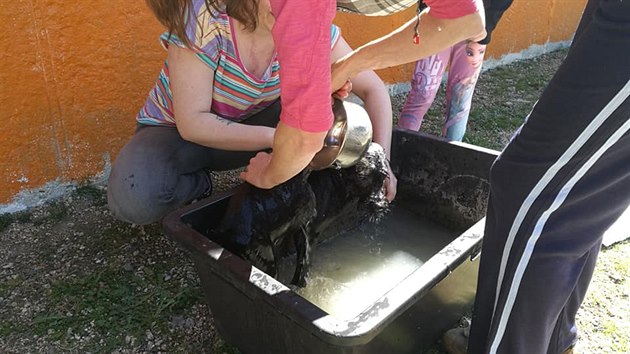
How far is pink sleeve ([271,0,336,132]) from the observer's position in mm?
971

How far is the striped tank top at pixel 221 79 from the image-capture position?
5.35 feet

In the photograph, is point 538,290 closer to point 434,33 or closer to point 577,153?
point 577,153

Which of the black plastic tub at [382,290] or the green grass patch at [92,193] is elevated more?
the black plastic tub at [382,290]

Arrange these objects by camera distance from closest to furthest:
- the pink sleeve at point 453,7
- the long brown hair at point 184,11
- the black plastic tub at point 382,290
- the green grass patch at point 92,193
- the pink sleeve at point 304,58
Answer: the pink sleeve at point 304,58 → the black plastic tub at point 382,290 → the pink sleeve at point 453,7 → the long brown hair at point 184,11 → the green grass patch at point 92,193

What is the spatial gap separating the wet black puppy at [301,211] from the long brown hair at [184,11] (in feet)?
1.53

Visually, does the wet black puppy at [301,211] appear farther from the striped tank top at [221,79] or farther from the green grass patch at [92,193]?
the green grass patch at [92,193]

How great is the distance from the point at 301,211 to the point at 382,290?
0.41 m

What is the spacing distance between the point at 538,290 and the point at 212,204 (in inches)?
35.9

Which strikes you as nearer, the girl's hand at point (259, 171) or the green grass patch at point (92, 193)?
the girl's hand at point (259, 171)

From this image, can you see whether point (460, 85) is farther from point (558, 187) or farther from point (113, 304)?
point (113, 304)

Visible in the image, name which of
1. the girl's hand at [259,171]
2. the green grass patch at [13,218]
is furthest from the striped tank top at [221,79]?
the green grass patch at [13,218]

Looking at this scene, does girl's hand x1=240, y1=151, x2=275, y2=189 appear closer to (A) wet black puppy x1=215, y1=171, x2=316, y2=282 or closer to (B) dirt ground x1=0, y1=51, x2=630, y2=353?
(A) wet black puppy x1=215, y1=171, x2=316, y2=282

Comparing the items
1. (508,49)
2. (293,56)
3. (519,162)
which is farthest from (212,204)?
(508,49)

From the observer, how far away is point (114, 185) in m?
1.83
